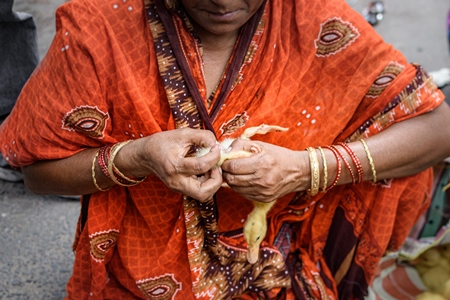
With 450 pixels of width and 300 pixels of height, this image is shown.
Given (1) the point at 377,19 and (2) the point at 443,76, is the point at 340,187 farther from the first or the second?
(1) the point at 377,19

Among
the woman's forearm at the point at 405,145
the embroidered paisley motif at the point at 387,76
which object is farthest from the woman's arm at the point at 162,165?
the embroidered paisley motif at the point at 387,76

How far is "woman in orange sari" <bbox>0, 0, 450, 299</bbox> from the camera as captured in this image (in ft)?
5.44

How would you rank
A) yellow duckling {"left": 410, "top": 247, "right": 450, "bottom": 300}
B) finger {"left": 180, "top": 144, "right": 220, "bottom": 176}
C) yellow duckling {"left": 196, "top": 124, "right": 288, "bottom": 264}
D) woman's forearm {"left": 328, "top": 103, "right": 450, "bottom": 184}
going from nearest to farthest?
1. finger {"left": 180, "top": 144, "right": 220, "bottom": 176}
2. yellow duckling {"left": 196, "top": 124, "right": 288, "bottom": 264}
3. woman's forearm {"left": 328, "top": 103, "right": 450, "bottom": 184}
4. yellow duckling {"left": 410, "top": 247, "right": 450, "bottom": 300}

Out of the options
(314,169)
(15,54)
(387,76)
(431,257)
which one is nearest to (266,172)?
(314,169)

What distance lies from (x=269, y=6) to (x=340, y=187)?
70 cm

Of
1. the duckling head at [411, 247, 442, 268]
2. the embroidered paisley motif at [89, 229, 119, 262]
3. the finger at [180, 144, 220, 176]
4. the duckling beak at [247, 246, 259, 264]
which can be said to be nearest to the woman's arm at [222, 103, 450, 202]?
the finger at [180, 144, 220, 176]

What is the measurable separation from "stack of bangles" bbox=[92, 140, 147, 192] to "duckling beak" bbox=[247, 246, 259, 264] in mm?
451

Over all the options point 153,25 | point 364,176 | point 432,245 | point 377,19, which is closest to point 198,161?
point 153,25

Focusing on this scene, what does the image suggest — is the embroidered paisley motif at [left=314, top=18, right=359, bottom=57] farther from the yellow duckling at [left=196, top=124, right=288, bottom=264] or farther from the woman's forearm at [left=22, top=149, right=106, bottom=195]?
the woman's forearm at [left=22, top=149, right=106, bottom=195]

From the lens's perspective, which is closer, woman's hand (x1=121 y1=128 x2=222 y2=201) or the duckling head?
woman's hand (x1=121 y1=128 x2=222 y2=201)

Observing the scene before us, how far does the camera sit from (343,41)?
1.85 meters

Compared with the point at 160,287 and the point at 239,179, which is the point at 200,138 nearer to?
the point at 239,179

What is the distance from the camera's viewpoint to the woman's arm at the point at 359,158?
1641mm

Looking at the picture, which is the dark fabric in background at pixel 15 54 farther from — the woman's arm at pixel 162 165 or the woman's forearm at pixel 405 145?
the woman's forearm at pixel 405 145
